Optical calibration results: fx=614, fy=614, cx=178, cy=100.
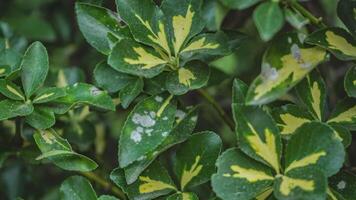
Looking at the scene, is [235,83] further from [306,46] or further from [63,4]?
[63,4]

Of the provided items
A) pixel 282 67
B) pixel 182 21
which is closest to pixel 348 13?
pixel 282 67

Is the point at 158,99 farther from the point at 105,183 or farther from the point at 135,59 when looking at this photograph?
the point at 105,183

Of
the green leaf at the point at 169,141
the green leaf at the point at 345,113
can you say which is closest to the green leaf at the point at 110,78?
the green leaf at the point at 169,141

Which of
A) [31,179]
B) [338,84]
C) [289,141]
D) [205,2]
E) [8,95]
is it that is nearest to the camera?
[289,141]

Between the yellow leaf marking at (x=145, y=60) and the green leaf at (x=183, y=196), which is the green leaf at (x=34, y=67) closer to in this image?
the yellow leaf marking at (x=145, y=60)

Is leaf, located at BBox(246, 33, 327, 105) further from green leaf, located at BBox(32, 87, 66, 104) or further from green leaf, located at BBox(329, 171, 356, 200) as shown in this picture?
green leaf, located at BBox(32, 87, 66, 104)

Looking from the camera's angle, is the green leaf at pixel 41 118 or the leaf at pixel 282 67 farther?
the green leaf at pixel 41 118

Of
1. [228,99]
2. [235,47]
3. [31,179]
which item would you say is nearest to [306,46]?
[235,47]
